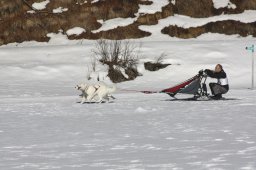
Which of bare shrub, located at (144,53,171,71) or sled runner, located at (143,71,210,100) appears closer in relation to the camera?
sled runner, located at (143,71,210,100)

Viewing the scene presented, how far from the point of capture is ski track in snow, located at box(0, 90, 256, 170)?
19.2ft

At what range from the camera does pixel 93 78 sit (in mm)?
24109

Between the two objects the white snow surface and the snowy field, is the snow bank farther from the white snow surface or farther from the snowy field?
the snowy field

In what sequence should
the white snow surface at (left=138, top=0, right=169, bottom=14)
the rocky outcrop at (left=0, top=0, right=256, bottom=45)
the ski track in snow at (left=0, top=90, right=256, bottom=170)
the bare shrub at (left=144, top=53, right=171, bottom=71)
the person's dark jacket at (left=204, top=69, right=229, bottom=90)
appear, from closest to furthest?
the ski track in snow at (left=0, top=90, right=256, bottom=170) → the person's dark jacket at (left=204, top=69, right=229, bottom=90) → the bare shrub at (left=144, top=53, right=171, bottom=71) → the rocky outcrop at (left=0, top=0, right=256, bottom=45) → the white snow surface at (left=138, top=0, right=169, bottom=14)

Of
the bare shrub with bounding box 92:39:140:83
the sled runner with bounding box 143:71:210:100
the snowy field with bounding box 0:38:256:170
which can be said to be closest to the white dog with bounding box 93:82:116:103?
the snowy field with bounding box 0:38:256:170

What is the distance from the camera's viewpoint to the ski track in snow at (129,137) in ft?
19.2

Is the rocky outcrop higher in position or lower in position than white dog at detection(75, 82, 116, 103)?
higher

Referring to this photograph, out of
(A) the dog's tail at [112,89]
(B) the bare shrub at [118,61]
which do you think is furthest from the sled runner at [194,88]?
(B) the bare shrub at [118,61]

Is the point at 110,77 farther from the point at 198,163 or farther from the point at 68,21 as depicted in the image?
the point at 198,163

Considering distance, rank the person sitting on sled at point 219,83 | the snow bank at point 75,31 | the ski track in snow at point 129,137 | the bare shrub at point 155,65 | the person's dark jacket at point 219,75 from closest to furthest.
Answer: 1. the ski track in snow at point 129,137
2. the person's dark jacket at point 219,75
3. the person sitting on sled at point 219,83
4. the bare shrub at point 155,65
5. the snow bank at point 75,31

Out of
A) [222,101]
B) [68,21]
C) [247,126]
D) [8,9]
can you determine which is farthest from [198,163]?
[8,9]

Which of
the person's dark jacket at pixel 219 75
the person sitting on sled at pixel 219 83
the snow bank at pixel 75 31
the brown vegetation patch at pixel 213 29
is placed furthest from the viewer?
the snow bank at pixel 75 31

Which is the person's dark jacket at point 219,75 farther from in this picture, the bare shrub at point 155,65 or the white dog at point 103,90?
the bare shrub at point 155,65

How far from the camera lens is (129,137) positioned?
7875 millimetres
